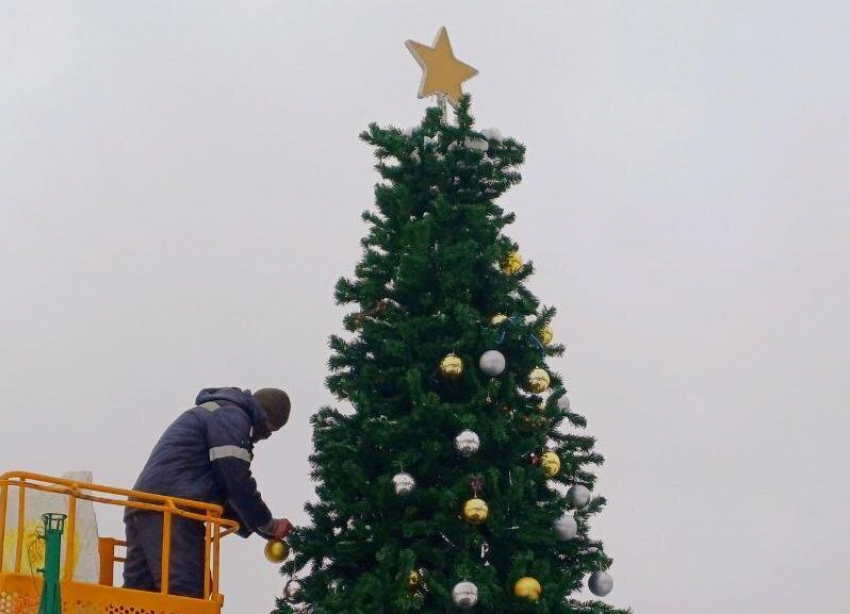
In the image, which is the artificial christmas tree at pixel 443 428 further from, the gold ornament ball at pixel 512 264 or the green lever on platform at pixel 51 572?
the green lever on platform at pixel 51 572

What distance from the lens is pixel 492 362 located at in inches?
356

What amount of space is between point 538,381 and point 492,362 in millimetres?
445

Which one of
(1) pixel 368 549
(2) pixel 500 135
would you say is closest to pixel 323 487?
(1) pixel 368 549

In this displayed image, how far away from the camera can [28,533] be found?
7.84 meters

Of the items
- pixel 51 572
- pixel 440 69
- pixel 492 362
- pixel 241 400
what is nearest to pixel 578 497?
pixel 492 362

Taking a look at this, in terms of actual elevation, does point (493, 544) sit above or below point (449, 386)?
below

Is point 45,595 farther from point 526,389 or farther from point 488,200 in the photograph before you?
point 488,200

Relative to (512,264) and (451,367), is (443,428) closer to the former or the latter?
(451,367)

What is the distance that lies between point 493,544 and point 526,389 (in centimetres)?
121

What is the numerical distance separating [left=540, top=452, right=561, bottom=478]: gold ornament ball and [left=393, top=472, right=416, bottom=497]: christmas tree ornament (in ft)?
3.54

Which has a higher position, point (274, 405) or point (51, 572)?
point (274, 405)

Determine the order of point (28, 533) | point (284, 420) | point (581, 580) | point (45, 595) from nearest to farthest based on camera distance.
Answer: point (45, 595) → point (28, 533) → point (581, 580) → point (284, 420)

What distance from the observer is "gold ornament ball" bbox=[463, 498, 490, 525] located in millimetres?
8516

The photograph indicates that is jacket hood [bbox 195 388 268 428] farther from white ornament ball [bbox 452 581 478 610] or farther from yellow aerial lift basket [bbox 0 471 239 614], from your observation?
white ornament ball [bbox 452 581 478 610]
